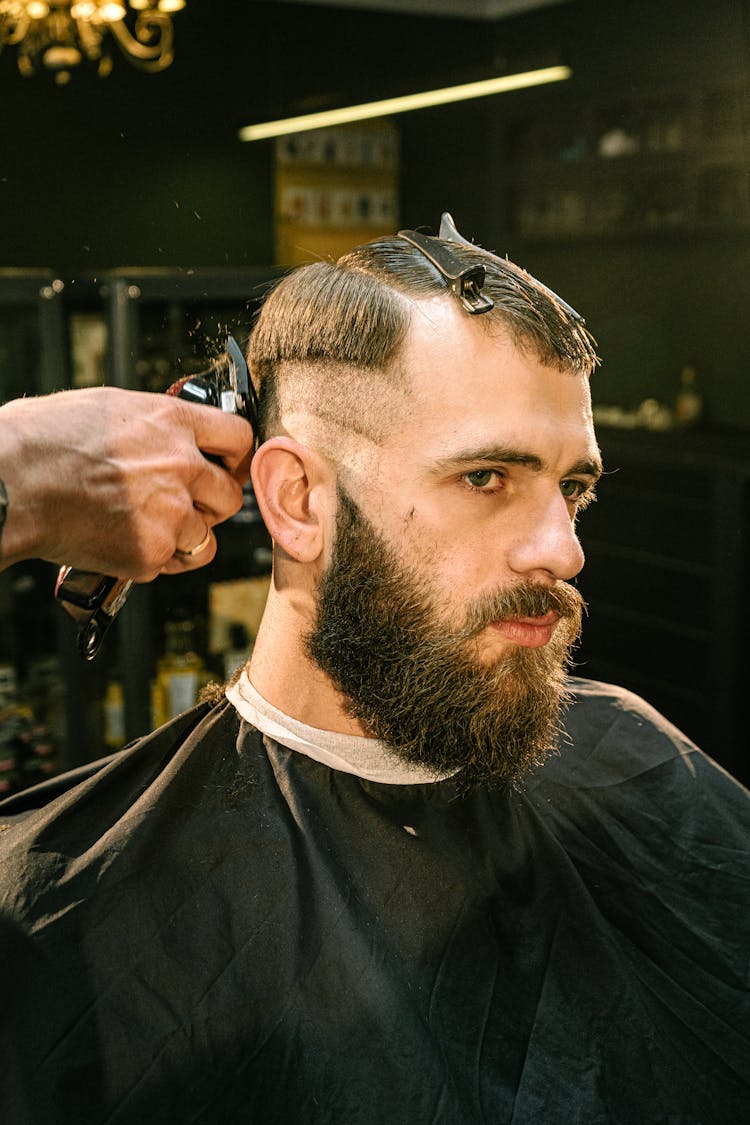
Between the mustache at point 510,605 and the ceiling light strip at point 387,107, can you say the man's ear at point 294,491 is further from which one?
the ceiling light strip at point 387,107

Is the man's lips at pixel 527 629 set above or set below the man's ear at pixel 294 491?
below

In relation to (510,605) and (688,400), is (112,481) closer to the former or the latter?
(510,605)

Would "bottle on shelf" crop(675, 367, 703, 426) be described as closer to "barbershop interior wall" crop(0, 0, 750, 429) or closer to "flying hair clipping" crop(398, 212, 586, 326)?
"barbershop interior wall" crop(0, 0, 750, 429)

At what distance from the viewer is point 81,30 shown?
2736 millimetres

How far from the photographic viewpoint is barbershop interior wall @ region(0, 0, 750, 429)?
1.65 meters

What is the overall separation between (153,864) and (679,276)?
4400 mm

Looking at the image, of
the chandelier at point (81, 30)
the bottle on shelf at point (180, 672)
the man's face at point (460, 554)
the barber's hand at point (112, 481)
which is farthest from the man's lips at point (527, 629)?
the chandelier at point (81, 30)

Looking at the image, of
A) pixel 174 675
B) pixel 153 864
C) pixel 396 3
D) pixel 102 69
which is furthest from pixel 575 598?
pixel 396 3

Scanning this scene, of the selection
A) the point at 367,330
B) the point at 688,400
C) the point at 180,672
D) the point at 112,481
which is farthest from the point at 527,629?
the point at 688,400

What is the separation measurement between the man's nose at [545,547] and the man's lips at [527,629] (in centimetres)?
6

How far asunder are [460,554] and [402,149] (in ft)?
5.64

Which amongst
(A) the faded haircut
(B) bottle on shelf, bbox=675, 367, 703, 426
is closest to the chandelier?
(A) the faded haircut

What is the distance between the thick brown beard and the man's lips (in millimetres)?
14

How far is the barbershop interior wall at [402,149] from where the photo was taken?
5.41 feet
